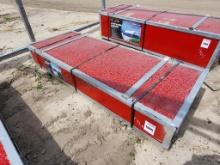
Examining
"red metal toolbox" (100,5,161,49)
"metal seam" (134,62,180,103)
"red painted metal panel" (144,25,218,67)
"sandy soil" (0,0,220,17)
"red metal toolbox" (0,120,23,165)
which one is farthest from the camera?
"sandy soil" (0,0,220,17)

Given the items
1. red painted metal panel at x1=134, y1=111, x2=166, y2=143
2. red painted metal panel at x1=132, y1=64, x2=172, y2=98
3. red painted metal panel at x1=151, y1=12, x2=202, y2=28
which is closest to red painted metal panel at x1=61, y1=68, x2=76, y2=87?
red painted metal panel at x1=132, y1=64, x2=172, y2=98

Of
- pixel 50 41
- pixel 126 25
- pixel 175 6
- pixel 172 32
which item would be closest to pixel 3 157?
pixel 50 41

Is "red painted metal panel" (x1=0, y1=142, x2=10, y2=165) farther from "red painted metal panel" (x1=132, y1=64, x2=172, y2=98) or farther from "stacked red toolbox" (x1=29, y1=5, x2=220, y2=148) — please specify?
"red painted metal panel" (x1=132, y1=64, x2=172, y2=98)

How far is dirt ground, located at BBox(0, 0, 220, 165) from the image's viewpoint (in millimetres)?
2520

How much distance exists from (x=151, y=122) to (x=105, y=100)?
873mm

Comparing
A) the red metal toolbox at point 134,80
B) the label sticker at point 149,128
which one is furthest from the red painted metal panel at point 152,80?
the label sticker at point 149,128

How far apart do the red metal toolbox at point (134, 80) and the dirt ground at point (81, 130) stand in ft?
0.95

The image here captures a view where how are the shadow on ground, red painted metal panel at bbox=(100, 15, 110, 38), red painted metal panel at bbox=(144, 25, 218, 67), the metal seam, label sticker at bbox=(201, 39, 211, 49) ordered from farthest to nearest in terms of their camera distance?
red painted metal panel at bbox=(100, 15, 110, 38)
red painted metal panel at bbox=(144, 25, 218, 67)
label sticker at bbox=(201, 39, 211, 49)
the shadow on ground
the metal seam

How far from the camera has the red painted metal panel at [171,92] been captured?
2.27 meters

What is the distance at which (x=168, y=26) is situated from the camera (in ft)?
12.9

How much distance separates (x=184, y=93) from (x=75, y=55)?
2168 mm

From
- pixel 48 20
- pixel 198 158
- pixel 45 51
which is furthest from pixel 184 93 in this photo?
pixel 48 20

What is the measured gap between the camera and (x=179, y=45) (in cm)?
400

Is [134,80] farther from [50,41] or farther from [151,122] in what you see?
[50,41]
